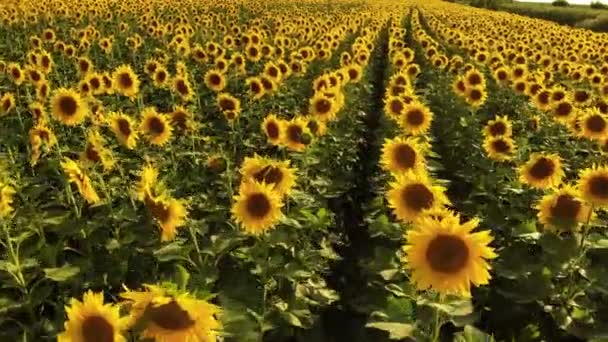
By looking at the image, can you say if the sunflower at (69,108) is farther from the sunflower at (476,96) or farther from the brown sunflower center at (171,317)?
the sunflower at (476,96)

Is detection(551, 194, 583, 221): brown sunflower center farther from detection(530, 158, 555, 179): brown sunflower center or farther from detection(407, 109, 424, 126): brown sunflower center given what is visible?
detection(407, 109, 424, 126): brown sunflower center

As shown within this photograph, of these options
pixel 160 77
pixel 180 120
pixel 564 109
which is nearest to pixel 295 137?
pixel 180 120

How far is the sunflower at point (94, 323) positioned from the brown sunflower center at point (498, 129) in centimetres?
627

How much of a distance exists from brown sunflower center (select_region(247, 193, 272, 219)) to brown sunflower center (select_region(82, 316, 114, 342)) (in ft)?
7.13

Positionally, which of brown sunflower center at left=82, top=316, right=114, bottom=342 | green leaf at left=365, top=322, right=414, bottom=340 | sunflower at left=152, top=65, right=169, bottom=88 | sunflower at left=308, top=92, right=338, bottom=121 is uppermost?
sunflower at left=152, top=65, right=169, bottom=88

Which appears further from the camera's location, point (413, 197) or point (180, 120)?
point (180, 120)

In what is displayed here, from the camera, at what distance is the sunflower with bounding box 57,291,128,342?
2.61m

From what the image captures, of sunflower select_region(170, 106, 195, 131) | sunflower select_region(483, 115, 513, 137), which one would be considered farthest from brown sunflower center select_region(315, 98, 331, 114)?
sunflower select_region(483, 115, 513, 137)

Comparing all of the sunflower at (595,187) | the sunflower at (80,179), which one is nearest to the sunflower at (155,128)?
the sunflower at (80,179)

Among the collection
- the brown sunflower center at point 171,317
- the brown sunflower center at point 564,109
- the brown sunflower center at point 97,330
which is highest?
the brown sunflower center at point 564,109

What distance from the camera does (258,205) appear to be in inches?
188

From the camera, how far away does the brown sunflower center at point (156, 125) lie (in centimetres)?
692

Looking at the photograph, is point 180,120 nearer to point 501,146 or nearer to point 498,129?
point 501,146

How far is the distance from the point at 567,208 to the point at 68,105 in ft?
16.9
